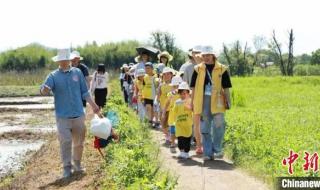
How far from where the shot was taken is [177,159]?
374 inches

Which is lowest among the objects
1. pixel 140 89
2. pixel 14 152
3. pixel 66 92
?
pixel 14 152

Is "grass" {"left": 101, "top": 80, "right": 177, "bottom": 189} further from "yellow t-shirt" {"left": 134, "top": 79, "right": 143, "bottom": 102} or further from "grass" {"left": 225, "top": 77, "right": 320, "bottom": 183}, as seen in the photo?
"yellow t-shirt" {"left": 134, "top": 79, "right": 143, "bottom": 102}

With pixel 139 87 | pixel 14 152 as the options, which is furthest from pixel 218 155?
pixel 14 152

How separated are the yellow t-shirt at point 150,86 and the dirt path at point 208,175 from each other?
3.69 metres

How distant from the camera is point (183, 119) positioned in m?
9.77

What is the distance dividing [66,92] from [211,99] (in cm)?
239

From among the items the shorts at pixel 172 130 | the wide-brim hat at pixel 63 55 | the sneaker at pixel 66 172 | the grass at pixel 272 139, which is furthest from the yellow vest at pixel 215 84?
the sneaker at pixel 66 172

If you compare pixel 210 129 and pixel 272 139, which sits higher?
pixel 210 129

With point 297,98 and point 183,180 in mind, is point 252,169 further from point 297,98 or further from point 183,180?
point 297,98

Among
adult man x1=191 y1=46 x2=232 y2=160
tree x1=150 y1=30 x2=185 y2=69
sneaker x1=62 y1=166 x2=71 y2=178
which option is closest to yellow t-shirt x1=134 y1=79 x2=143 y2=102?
adult man x1=191 y1=46 x2=232 y2=160

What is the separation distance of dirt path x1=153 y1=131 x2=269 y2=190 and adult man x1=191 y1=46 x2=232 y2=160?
0.34 m

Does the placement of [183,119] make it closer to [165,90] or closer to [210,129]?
[210,129]

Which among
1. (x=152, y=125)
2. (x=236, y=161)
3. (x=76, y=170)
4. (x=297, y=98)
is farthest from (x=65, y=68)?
(x=297, y=98)

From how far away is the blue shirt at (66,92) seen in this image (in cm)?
867
